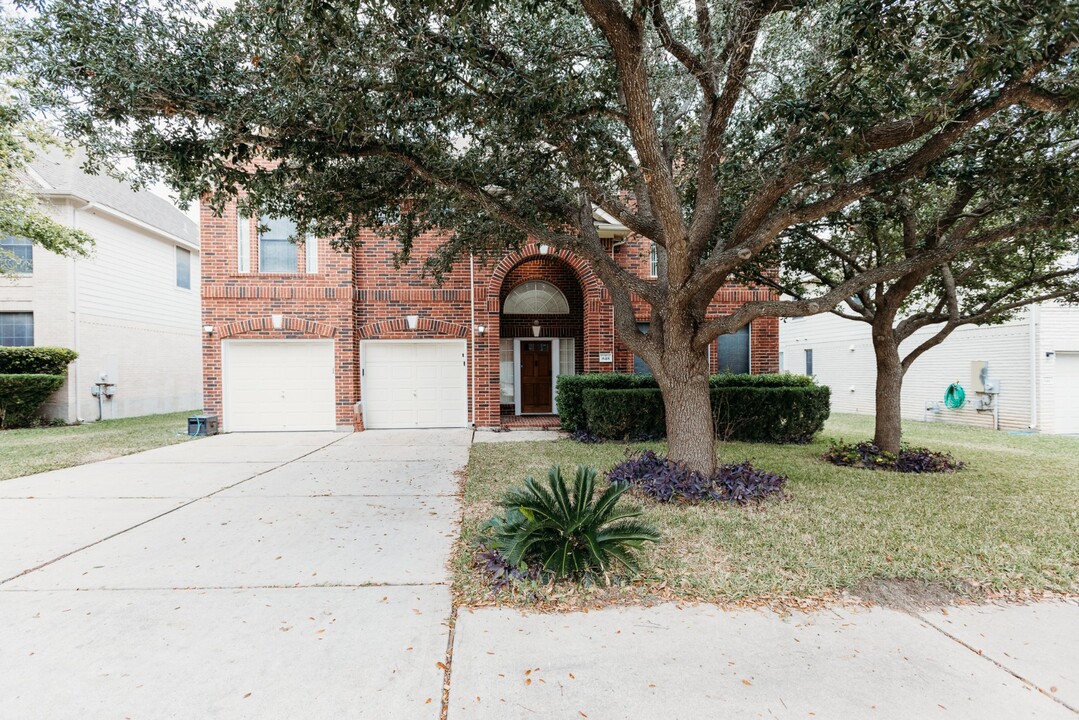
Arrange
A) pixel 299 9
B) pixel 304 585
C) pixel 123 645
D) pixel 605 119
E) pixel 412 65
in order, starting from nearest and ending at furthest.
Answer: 1. pixel 123 645
2. pixel 304 585
3. pixel 299 9
4. pixel 412 65
5. pixel 605 119

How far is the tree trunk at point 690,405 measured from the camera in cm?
555

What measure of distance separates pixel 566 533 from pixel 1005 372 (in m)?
14.3

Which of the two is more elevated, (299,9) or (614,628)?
(299,9)

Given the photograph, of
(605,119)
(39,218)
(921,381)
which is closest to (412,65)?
(605,119)

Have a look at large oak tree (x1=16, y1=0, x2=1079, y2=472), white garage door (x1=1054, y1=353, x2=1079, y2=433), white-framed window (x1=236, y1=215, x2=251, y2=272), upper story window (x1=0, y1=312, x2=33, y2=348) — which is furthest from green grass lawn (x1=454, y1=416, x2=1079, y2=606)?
upper story window (x1=0, y1=312, x2=33, y2=348)

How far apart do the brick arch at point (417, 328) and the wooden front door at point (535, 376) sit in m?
2.22

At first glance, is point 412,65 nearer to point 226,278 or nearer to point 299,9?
point 299,9

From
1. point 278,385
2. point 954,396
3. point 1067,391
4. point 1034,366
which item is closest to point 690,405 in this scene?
point 278,385

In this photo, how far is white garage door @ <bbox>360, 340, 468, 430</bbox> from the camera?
11578 millimetres

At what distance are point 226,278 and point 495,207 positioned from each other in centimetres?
811

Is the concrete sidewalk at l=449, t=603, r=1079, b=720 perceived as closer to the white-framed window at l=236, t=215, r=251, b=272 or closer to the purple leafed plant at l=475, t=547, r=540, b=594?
the purple leafed plant at l=475, t=547, r=540, b=594

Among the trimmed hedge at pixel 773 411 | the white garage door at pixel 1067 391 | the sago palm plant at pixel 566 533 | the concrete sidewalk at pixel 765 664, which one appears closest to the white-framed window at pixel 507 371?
the trimmed hedge at pixel 773 411

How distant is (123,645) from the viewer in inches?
106

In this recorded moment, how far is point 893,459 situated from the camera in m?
7.23
